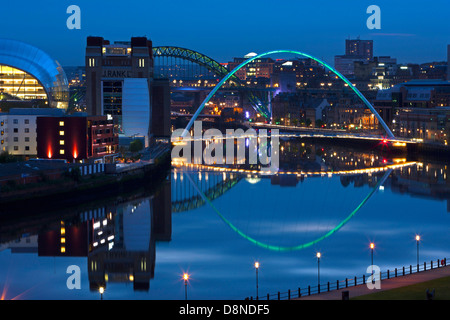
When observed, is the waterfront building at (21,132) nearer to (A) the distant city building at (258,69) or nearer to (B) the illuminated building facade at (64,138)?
(B) the illuminated building facade at (64,138)

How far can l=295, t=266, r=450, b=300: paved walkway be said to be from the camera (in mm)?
17625

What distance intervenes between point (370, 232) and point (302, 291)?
944 cm

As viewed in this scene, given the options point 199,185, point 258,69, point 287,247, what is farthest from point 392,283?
point 258,69

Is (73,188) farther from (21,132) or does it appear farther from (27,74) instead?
(27,74)

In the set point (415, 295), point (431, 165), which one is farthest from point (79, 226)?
point (431, 165)

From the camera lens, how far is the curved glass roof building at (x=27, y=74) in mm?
60156

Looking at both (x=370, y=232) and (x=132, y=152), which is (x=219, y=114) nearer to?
(x=132, y=152)

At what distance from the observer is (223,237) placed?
28406 millimetres

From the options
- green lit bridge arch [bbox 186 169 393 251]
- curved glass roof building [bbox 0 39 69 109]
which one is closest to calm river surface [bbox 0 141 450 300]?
green lit bridge arch [bbox 186 169 393 251]

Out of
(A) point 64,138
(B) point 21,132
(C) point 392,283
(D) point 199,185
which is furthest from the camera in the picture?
(B) point 21,132

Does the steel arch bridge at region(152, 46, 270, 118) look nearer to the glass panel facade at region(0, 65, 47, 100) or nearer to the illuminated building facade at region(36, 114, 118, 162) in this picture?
the glass panel facade at region(0, 65, 47, 100)

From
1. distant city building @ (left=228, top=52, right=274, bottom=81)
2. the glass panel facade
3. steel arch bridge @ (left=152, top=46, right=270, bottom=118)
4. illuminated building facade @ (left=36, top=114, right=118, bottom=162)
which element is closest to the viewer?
illuminated building facade @ (left=36, top=114, right=118, bottom=162)

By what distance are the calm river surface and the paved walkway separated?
2.71 m

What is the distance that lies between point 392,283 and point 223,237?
10406 mm
